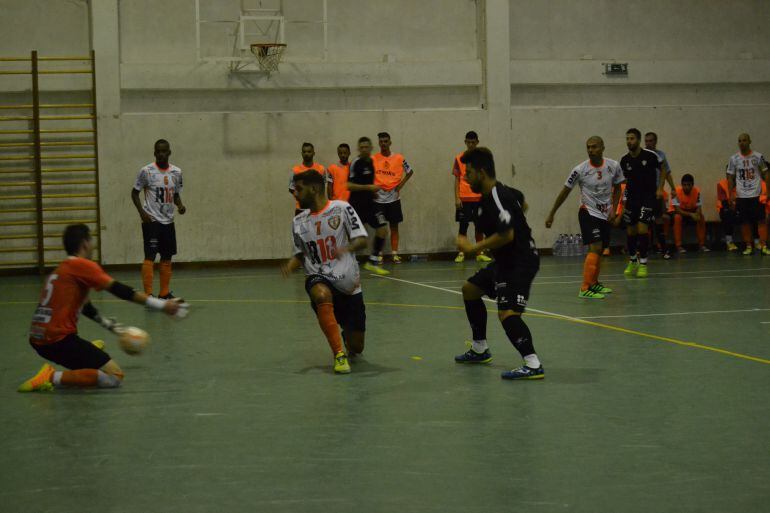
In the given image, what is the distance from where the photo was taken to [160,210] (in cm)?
1337

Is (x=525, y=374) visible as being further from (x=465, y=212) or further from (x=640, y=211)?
(x=465, y=212)

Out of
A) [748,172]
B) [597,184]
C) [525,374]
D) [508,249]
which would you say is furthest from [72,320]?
[748,172]

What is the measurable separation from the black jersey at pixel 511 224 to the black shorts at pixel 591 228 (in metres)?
5.23

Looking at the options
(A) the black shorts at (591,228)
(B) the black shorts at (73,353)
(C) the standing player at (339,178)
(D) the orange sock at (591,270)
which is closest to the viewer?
(B) the black shorts at (73,353)

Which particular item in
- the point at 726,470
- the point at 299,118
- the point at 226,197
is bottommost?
the point at 726,470

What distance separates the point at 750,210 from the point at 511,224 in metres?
13.7

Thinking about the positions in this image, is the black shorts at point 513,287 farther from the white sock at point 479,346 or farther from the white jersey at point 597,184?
the white jersey at point 597,184

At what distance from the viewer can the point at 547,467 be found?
530 cm

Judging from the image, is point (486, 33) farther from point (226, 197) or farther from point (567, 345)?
point (567, 345)

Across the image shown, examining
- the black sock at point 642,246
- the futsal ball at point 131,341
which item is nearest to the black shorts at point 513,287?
the futsal ball at point 131,341

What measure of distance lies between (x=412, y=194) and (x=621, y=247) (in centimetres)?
453

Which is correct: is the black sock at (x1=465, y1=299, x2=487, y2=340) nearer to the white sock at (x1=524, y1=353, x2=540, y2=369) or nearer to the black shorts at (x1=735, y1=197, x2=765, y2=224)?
the white sock at (x1=524, y1=353, x2=540, y2=369)

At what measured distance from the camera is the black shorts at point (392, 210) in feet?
A: 64.1

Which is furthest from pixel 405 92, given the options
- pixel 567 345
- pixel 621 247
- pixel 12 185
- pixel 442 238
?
pixel 567 345
